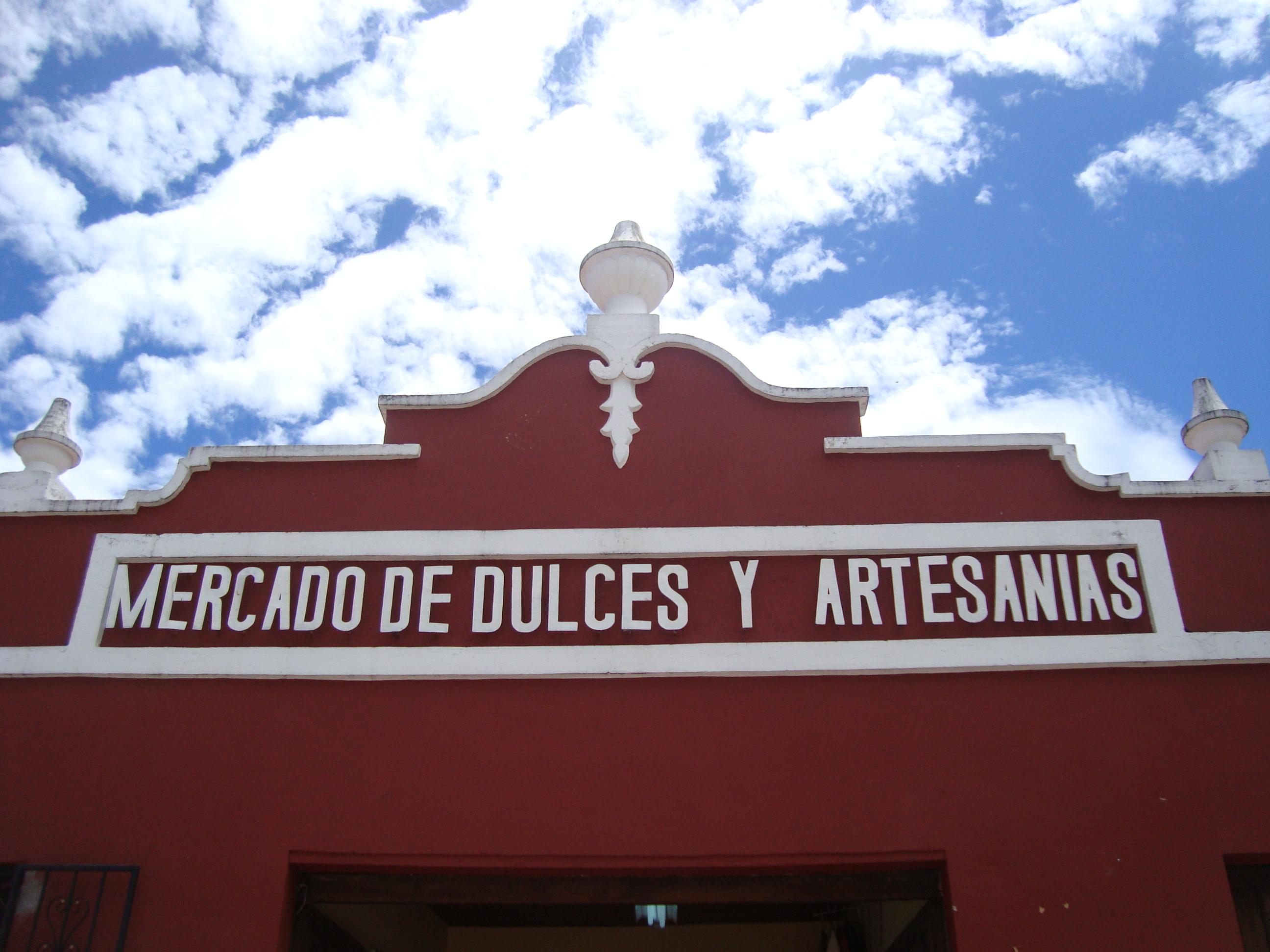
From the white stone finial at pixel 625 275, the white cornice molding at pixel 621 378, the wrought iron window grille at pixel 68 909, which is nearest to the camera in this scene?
the wrought iron window grille at pixel 68 909

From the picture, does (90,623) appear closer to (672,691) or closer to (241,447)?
(241,447)

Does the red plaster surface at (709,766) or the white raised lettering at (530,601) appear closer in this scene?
the red plaster surface at (709,766)

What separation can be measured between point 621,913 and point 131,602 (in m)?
4.95

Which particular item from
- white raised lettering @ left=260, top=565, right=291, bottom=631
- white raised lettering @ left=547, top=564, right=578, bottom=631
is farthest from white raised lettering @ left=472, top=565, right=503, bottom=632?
white raised lettering @ left=260, top=565, right=291, bottom=631

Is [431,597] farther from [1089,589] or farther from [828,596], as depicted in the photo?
[1089,589]

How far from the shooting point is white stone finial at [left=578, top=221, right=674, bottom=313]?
8289 mm

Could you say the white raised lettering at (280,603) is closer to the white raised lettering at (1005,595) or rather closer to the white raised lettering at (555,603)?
the white raised lettering at (555,603)

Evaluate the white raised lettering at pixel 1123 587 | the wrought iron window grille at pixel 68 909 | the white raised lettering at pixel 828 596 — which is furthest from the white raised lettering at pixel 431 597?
the white raised lettering at pixel 1123 587

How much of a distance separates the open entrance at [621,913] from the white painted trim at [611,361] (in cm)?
303

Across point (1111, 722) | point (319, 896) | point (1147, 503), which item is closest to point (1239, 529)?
point (1147, 503)

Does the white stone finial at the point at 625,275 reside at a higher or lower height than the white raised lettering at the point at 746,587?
higher

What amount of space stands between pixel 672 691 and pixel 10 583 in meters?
4.36

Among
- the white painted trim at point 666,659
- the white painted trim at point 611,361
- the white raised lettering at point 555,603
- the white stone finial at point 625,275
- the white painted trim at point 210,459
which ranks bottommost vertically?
the white painted trim at point 666,659

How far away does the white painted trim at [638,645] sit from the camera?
6973 millimetres
